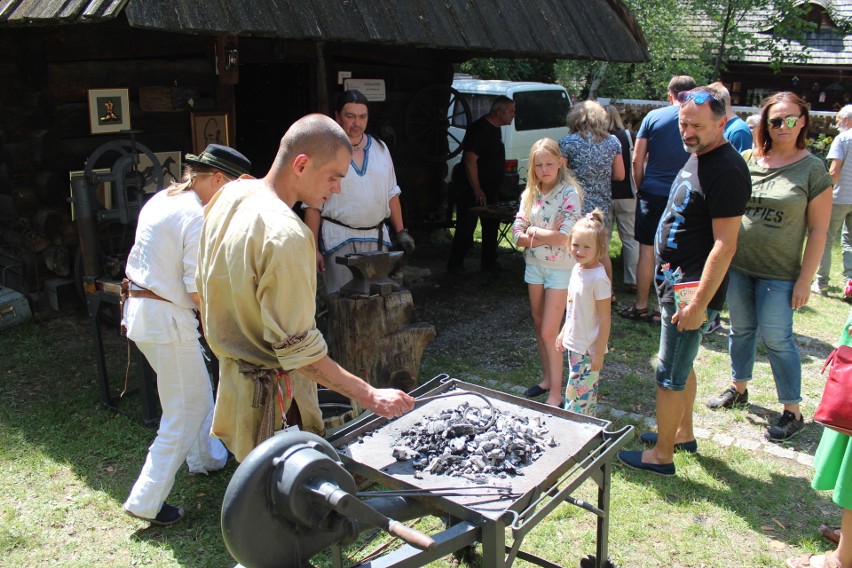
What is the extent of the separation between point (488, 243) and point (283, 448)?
634 centimetres

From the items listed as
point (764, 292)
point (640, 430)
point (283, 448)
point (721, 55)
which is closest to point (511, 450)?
point (283, 448)

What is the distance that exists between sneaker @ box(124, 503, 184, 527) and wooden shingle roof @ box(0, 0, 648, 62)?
104 inches

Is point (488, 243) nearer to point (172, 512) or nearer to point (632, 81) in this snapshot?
point (172, 512)

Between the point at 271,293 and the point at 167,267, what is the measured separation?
4.29 feet

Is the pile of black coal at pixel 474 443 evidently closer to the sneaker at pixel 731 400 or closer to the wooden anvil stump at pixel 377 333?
the wooden anvil stump at pixel 377 333

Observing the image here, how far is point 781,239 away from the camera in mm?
4301

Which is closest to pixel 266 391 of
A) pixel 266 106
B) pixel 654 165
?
pixel 654 165

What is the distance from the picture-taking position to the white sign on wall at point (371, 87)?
7668 millimetres

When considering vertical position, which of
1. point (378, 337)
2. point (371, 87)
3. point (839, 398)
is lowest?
point (378, 337)

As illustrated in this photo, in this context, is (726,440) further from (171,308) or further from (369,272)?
(171,308)

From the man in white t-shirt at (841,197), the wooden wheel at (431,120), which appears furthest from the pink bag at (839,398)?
the wooden wheel at (431,120)

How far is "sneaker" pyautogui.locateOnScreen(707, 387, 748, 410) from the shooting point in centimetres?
495

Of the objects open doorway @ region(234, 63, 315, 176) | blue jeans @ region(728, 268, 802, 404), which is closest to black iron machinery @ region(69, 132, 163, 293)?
open doorway @ region(234, 63, 315, 176)

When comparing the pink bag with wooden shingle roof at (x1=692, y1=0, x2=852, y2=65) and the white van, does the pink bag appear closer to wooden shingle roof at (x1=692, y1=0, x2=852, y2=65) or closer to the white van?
the white van
